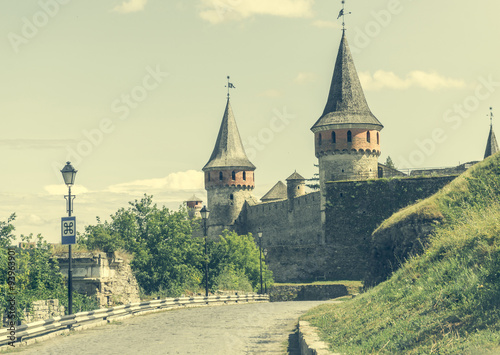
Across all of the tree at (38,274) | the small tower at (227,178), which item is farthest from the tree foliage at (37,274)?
the small tower at (227,178)

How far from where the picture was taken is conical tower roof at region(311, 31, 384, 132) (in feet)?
164

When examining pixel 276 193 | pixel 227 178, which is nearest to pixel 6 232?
pixel 227 178

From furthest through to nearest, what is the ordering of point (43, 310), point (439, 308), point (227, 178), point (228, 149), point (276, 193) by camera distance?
point (276, 193) → point (228, 149) → point (227, 178) → point (43, 310) → point (439, 308)

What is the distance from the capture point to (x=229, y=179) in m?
66.9

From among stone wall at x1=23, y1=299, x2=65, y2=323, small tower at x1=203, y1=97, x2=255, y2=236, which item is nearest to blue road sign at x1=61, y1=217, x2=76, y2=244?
stone wall at x1=23, y1=299, x2=65, y2=323

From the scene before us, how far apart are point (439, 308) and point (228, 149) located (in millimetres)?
59060

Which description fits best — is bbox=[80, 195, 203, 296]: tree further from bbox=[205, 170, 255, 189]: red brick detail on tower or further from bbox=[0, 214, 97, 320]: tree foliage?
bbox=[205, 170, 255, 189]: red brick detail on tower

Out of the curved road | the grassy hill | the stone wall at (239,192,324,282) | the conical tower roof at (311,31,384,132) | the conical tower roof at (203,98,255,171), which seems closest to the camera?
the grassy hill

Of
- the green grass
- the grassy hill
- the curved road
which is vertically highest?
the grassy hill

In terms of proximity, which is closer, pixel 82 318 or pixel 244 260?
pixel 82 318

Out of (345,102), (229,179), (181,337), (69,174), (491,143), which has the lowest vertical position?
(181,337)

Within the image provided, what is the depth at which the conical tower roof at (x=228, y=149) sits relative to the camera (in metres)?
67.5

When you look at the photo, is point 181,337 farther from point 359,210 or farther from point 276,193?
point 276,193

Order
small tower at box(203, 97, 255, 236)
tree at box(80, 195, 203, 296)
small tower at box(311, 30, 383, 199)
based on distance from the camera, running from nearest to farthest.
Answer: tree at box(80, 195, 203, 296)
small tower at box(311, 30, 383, 199)
small tower at box(203, 97, 255, 236)
